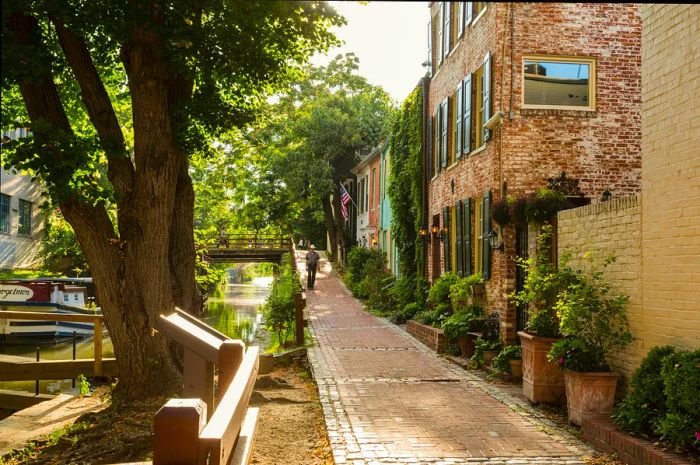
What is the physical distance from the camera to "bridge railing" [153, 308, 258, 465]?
108 inches

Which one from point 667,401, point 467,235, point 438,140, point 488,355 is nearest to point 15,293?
point 438,140

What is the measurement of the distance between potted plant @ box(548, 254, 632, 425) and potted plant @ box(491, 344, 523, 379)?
7.24ft

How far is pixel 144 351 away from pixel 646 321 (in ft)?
20.3

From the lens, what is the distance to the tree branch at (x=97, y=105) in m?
9.06

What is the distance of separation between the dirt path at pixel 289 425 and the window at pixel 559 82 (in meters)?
6.74

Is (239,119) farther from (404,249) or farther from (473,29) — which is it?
(404,249)

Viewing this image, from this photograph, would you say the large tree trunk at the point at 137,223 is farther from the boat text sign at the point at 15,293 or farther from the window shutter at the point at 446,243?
the boat text sign at the point at 15,293

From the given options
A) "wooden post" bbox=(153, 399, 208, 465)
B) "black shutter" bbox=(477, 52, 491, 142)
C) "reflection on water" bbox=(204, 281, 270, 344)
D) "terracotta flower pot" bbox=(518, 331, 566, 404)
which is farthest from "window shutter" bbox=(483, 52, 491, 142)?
"wooden post" bbox=(153, 399, 208, 465)

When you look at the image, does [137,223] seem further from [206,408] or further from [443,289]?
[443,289]

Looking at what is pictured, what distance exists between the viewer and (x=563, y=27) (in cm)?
1324

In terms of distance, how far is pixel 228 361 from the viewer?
4805 millimetres

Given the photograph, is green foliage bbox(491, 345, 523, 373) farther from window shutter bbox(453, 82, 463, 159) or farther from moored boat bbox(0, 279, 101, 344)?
moored boat bbox(0, 279, 101, 344)

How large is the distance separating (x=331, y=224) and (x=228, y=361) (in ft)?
127

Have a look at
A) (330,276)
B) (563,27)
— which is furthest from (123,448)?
(330,276)
